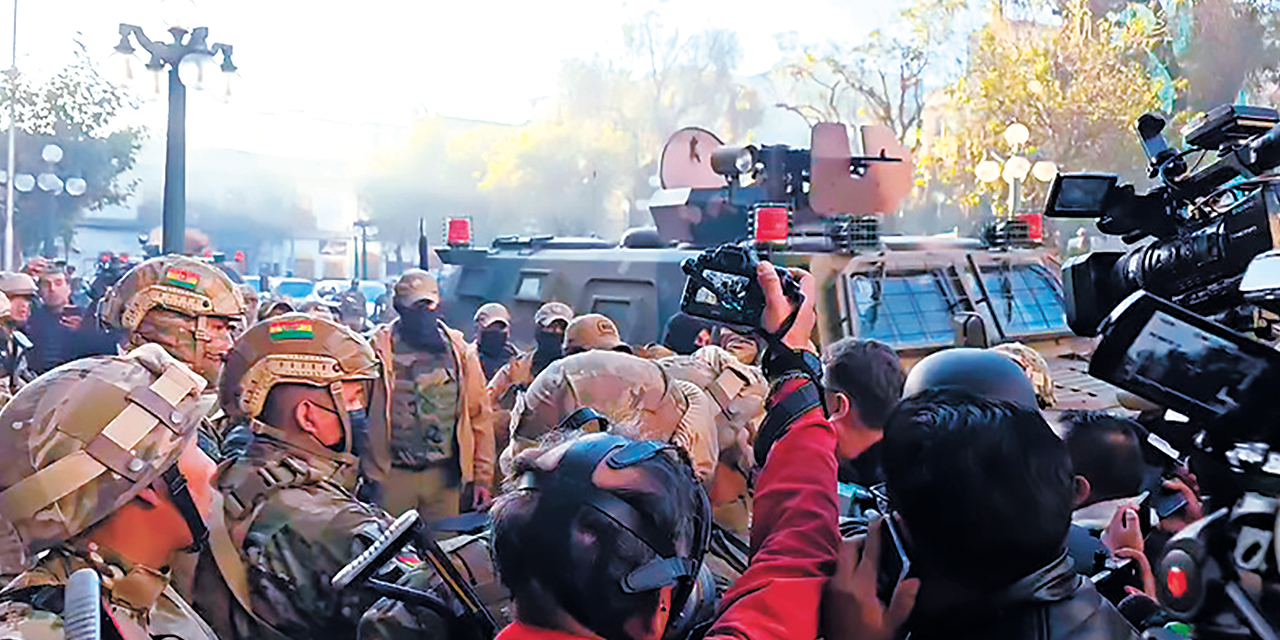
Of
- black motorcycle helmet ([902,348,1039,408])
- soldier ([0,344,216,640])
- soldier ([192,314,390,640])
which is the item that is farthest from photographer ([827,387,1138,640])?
soldier ([0,344,216,640])

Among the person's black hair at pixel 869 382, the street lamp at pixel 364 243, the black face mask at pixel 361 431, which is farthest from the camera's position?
the street lamp at pixel 364 243

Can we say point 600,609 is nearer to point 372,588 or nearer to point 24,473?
point 372,588

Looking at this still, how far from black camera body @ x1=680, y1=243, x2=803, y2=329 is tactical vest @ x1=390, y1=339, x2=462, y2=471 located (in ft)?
9.48

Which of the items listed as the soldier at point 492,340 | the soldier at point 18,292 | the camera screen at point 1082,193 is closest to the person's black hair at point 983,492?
the camera screen at point 1082,193

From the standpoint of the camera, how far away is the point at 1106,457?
2992mm

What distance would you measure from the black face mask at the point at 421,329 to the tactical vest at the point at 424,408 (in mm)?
42

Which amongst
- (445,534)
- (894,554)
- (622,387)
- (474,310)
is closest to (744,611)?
(894,554)

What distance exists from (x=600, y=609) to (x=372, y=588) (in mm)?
551

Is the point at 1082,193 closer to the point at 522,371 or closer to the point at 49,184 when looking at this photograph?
the point at 522,371

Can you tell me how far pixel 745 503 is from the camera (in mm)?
3475

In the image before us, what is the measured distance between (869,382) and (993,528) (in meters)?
1.56

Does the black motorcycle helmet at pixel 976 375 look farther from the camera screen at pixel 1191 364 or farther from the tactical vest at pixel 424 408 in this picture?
the tactical vest at pixel 424 408

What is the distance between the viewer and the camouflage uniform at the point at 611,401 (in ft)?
8.54

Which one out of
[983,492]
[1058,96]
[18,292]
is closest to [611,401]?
[983,492]
